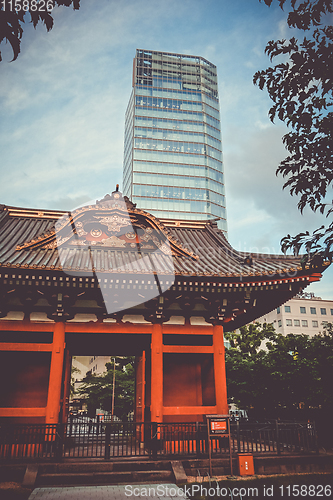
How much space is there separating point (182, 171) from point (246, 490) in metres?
85.9

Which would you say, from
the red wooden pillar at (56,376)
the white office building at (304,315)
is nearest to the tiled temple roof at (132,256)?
the red wooden pillar at (56,376)

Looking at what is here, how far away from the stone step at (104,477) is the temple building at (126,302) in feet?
6.20

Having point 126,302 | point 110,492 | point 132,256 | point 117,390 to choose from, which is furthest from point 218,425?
point 117,390

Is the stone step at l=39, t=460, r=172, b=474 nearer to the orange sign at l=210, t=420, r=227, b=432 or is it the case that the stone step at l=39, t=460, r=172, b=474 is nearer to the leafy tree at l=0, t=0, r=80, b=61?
the orange sign at l=210, t=420, r=227, b=432

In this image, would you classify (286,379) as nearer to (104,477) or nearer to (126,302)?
(126,302)

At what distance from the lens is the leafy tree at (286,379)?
63.9 ft

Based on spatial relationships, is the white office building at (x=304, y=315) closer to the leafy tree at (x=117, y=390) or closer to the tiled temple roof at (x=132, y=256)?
the leafy tree at (x=117, y=390)

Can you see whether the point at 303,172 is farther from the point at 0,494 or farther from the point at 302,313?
the point at 302,313

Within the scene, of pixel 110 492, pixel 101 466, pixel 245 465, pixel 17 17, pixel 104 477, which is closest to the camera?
pixel 17 17

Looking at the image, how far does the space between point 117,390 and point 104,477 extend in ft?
61.3

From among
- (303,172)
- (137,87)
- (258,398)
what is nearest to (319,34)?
(303,172)

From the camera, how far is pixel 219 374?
12.3m

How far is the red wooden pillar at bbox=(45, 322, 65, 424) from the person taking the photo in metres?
10.9

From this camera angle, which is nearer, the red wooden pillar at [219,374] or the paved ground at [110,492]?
the paved ground at [110,492]
